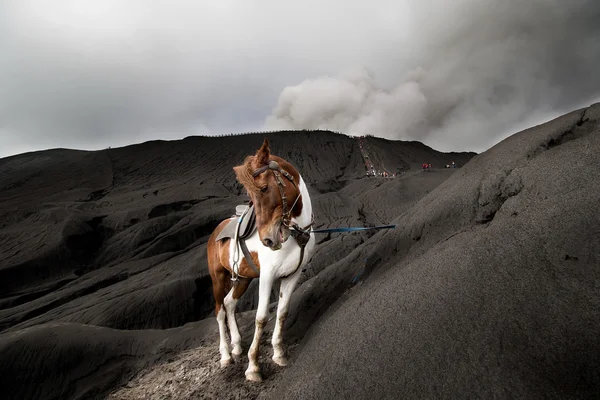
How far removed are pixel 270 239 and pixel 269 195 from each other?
383 millimetres

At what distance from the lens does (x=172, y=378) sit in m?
3.61

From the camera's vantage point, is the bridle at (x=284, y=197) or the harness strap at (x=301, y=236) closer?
the bridle at (x=284, y=197)

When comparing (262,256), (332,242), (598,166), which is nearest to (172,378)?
(262,256)

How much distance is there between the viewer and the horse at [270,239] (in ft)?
8.11

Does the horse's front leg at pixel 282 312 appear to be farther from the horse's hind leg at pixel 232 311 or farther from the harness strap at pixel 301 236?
the horse's hind leg at pixel 232 311

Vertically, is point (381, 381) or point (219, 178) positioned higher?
point (219, 178)

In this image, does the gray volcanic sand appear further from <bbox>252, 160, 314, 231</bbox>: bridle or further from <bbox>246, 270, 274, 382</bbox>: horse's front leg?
<bbox>252, 160, 314, 231</bbox>: bridle

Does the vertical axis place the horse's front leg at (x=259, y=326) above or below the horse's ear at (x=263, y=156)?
below

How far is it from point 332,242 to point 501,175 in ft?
29.1

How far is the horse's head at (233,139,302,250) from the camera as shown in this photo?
2.44 metres

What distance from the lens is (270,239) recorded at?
2408 mm

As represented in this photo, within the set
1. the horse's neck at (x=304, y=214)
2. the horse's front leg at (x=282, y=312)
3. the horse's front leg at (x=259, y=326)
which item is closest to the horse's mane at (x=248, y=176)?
the horse's neck at (x=304, y=214)

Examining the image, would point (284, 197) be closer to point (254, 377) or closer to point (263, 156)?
point (263, 156)

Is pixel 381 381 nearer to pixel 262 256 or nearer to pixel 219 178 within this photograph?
pixel 262 256
